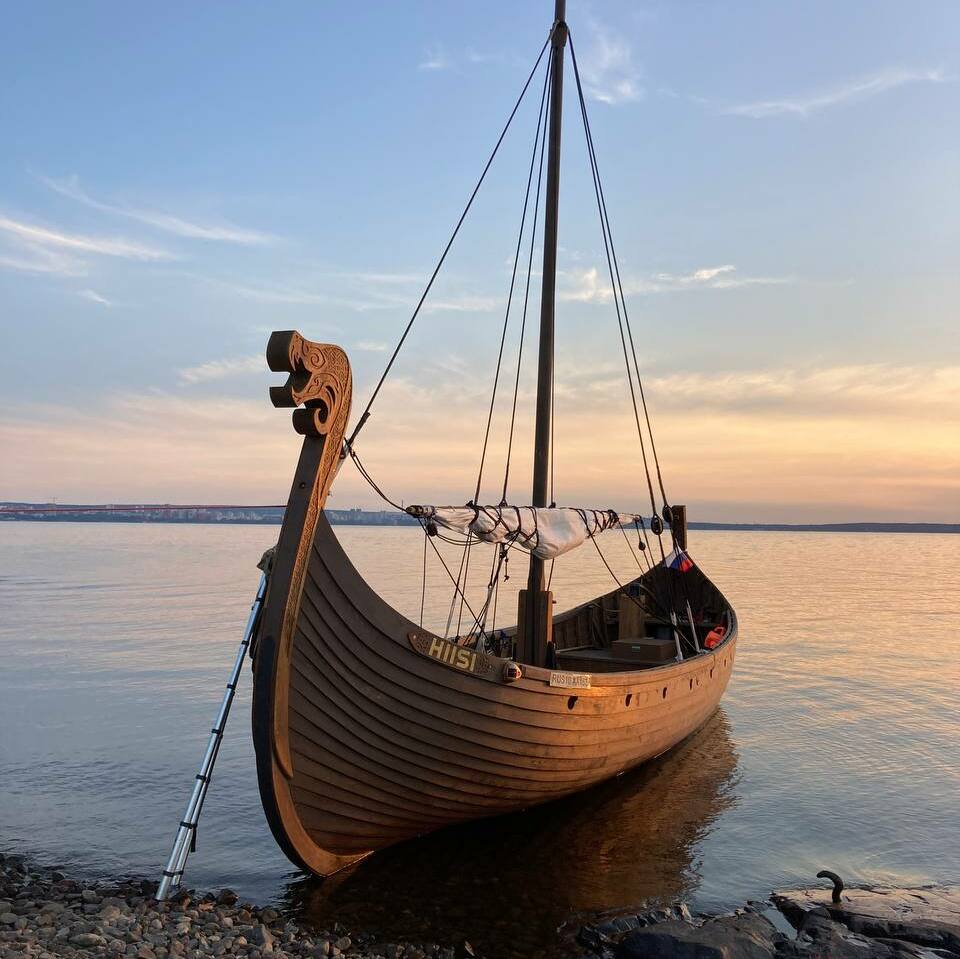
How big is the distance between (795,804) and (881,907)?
13.7 feet

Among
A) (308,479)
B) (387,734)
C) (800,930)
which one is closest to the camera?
(308,479)

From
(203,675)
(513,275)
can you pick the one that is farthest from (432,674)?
(203,675)

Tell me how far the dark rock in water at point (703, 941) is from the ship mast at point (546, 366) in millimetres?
4918

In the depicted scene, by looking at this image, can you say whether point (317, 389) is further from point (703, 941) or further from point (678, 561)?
point (678, 561)

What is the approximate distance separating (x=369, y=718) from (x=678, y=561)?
10.4 metres

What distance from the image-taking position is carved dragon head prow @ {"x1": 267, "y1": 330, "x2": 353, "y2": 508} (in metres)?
7.07

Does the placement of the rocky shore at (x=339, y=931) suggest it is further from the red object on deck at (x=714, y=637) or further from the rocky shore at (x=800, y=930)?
the red object on deck at (x=714, y=637)

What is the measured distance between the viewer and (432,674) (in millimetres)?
8625

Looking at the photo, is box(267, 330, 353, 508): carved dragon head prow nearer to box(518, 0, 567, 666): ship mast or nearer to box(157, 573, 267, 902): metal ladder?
box(157, 573, 267, 902): metal ladder

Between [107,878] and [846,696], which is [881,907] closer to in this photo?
[107,878]

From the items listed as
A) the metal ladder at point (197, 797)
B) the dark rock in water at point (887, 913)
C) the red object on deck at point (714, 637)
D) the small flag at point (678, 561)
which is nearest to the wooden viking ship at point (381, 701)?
the metal ladder at point (197, 797)

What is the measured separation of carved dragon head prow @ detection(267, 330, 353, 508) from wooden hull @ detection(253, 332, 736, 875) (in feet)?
0.32

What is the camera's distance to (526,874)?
9.55 meters

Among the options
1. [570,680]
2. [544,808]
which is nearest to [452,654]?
[570,680]
